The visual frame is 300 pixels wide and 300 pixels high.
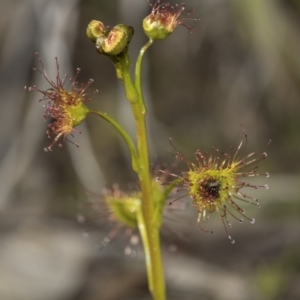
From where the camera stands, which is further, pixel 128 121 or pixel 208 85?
pixel 208 85

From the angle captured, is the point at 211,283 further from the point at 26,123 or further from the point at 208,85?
the point at 208,85

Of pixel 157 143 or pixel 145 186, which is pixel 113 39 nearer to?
pixel 145 186

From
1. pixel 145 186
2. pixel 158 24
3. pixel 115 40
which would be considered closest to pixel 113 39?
pixel 115 40

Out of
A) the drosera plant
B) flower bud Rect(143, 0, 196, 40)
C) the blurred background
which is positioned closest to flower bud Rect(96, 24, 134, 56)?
the drosera plant

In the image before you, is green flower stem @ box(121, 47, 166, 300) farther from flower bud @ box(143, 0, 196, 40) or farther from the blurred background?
the blurred background

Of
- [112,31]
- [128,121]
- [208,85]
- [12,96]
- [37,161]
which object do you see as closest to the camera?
[112,31]

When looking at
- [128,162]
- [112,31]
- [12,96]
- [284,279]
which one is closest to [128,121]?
[128,162]

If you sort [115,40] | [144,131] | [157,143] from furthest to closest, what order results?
[157,143] < [144,131] < [115,40]
